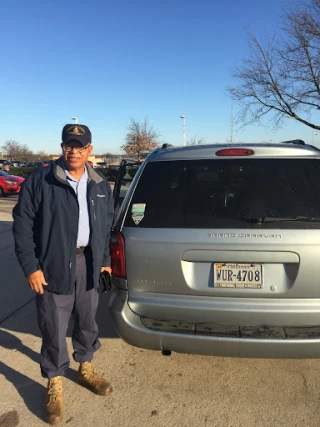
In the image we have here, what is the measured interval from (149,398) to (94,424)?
436 mm

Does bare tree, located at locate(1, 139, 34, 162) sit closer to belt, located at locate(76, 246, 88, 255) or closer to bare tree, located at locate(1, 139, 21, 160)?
bare tree, located at locate(1, 139, 21, 160)

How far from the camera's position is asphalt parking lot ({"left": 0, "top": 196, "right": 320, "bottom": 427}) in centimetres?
244

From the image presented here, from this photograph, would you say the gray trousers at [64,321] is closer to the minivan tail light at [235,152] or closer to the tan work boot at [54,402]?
the tan work boot at [54,402]

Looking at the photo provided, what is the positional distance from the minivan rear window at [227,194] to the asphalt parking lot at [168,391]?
1272 mm

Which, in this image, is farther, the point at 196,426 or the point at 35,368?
the point at 35,368

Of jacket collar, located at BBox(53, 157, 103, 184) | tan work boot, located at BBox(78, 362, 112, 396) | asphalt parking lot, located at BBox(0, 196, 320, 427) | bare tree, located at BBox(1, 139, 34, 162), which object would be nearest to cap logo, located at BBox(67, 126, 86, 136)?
jacket collar, located at BBox(53, 157, 103, 184)

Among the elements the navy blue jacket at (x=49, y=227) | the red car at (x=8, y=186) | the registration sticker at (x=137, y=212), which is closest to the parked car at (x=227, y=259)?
the registration sticker at (x=137, y=212)

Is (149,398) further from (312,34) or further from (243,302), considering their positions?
(312,34)

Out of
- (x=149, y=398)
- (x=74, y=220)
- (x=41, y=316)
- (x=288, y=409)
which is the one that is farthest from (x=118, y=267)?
(x=288, y=409)

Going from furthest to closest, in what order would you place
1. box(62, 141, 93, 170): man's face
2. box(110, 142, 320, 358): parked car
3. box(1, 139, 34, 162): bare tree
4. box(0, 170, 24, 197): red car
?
box(1, 139, 34, 162): bare tree → box(0, 170, 24, 197): red car → box(62, 141, 93, 170): man's face → box(110, 142, 320, 358): parked car

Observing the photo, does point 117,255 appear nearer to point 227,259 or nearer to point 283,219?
point 227,259

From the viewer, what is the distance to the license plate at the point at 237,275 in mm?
2359

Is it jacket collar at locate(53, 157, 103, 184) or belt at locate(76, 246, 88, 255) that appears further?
belt at locate(76, 246, 88, 255)

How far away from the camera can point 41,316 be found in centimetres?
255
